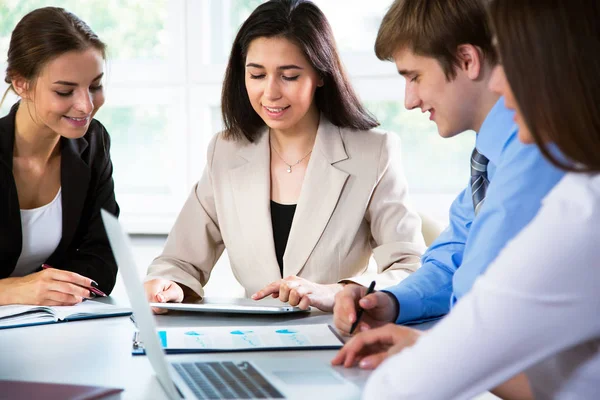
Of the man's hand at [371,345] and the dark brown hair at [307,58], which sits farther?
the dark brown hair at [307,58]

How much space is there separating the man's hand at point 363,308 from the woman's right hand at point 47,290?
25.5 inches

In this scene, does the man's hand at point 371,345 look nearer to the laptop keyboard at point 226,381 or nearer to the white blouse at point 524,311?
the laptop keyboard at point 226,381

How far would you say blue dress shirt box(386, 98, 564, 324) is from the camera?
1240 millimetres

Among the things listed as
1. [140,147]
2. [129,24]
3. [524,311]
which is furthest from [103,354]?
[129,24]

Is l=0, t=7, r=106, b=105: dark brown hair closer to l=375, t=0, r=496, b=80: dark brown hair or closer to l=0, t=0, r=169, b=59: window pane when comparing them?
l=375, t=0, r=496, b=80: dark brown hair

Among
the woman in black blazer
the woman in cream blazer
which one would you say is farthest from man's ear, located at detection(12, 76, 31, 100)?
the woman in cream blazer

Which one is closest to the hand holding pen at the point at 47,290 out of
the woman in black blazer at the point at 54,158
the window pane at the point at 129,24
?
the woman in black blazer at the point at 54,158

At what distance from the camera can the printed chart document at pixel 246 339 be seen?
1315 mm

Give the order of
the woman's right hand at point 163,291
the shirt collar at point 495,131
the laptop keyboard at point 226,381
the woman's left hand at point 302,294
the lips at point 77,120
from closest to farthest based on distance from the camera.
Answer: the laptop keyboard at point 226,381, the shirt collar at point 495,131, the woman's left hand at point 302,294, the woman's right hand at point 163,291, the lips at point 77,120

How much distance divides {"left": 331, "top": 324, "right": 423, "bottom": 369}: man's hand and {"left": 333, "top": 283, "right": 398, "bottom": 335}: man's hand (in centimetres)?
22

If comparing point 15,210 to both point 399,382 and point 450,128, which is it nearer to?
point 450,128

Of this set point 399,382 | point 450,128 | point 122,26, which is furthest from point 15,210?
point 122,26

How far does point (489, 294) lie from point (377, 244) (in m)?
1.45

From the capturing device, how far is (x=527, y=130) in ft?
3.08
